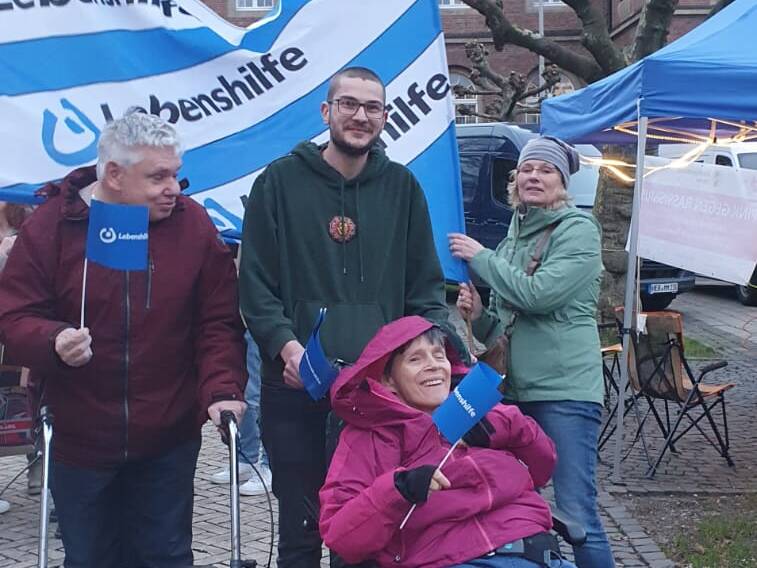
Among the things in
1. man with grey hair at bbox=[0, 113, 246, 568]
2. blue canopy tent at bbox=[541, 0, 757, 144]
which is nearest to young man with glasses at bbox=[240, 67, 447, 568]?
man with grey hair at bbox=[0, 113, 246, 568]

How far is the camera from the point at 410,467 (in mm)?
3096

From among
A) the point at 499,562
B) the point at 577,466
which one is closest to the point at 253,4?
the point at 577,466

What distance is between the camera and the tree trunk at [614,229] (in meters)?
11.5

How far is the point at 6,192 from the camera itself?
3.94 meters

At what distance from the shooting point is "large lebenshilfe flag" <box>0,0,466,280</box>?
4.08 m

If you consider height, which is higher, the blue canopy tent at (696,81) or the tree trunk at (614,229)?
the blue canopy tent at (696,81)

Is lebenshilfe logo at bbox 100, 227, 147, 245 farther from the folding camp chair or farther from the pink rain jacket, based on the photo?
the folding camp chair

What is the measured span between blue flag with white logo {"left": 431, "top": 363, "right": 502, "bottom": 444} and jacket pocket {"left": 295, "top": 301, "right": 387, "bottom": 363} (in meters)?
0.70

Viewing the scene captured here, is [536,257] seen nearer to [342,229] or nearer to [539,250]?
[539,250]

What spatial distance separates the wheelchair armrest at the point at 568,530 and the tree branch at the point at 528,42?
833 cm

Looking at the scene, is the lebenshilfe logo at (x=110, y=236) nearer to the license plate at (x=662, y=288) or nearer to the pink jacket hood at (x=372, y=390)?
the pink jacket hood at (x=372, y=390)

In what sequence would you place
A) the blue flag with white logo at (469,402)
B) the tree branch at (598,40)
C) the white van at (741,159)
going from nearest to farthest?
1. the blue flag with white logo at (469,402)
2. the tree branch at (598,40)
3. the white van at (741,159)

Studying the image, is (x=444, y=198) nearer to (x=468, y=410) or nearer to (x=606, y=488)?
(x=468, y=410)

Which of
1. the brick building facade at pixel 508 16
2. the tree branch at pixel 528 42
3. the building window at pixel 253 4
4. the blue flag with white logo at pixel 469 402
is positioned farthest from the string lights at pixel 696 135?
the building window at pixel 253 4
